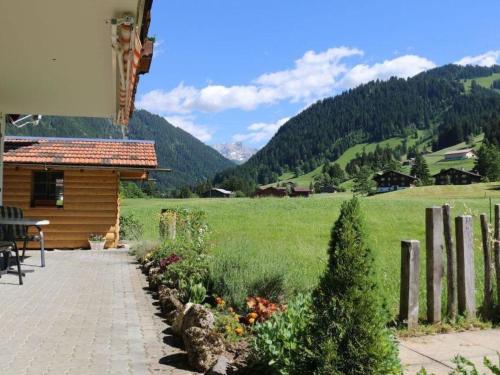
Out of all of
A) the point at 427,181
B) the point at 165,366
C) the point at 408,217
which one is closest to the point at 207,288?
the point at 165,366

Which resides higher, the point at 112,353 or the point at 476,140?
the point at 476,140

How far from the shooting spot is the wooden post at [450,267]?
572cm

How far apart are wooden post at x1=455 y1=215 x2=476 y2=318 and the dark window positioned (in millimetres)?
11941

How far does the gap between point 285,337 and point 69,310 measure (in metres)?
3.84

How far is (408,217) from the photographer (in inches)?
1323

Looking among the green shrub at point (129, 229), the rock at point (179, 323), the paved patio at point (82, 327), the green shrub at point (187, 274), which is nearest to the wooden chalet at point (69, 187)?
the green shrub at point (129, 229)

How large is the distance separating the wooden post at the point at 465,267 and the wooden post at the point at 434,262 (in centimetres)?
28

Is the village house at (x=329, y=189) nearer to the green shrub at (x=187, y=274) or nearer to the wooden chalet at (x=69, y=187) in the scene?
the wooden chalet at (x=69, y=187)

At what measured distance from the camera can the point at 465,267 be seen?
5.77 metres

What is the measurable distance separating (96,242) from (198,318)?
10264 millimetres

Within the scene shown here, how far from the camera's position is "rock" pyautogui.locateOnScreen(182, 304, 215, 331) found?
14.9 ft

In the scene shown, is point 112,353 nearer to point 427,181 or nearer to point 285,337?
point 285,337

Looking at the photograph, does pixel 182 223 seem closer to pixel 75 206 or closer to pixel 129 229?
pixel 75 206

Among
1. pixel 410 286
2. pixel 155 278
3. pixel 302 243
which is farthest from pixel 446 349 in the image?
pixel 302 243
